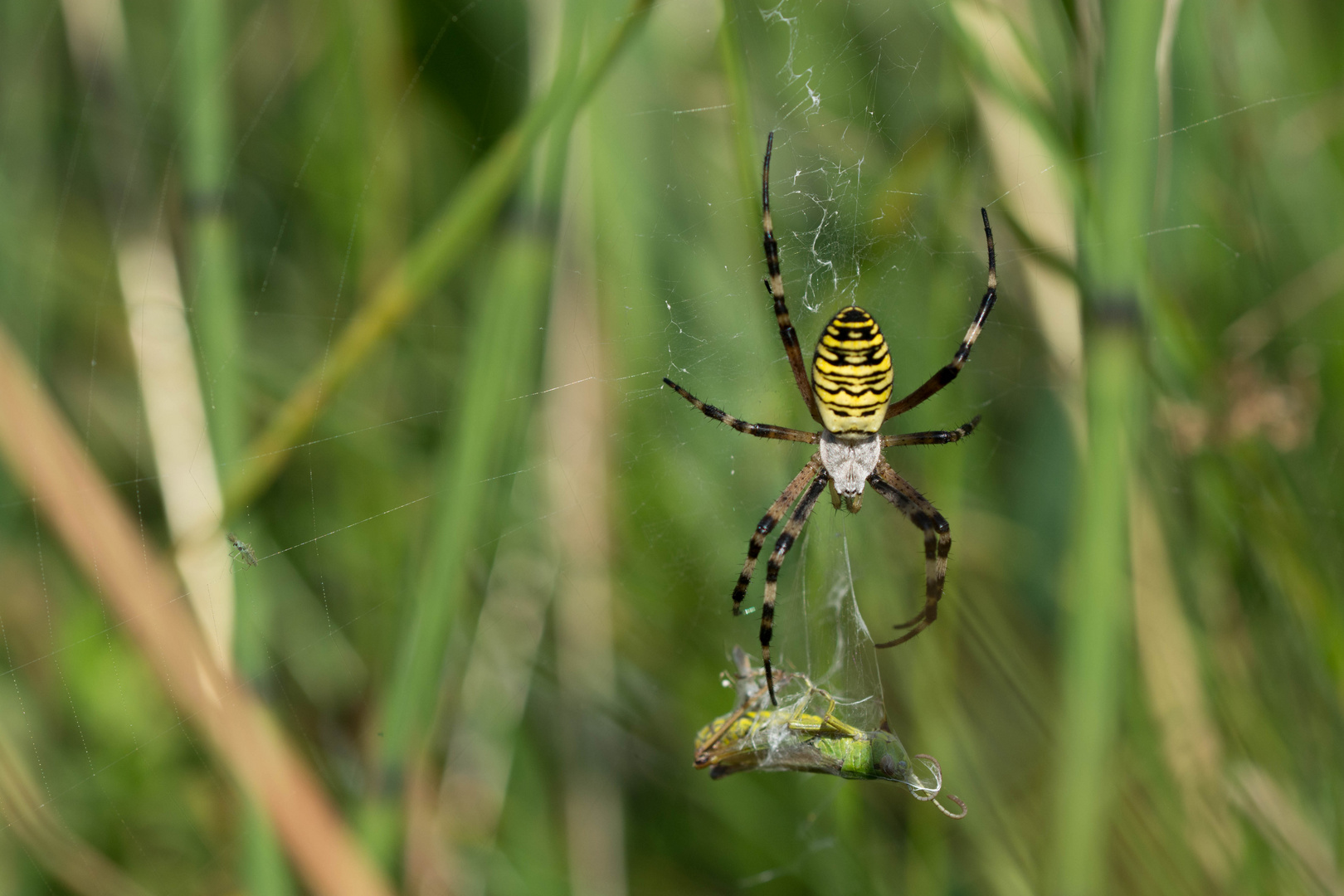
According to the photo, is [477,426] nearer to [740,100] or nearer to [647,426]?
[740,100]

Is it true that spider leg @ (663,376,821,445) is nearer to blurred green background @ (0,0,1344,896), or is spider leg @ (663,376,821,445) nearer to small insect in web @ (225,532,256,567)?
blurred green background @ (0,0,1344,896)

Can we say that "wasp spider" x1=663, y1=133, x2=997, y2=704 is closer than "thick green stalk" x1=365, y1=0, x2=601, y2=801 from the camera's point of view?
No

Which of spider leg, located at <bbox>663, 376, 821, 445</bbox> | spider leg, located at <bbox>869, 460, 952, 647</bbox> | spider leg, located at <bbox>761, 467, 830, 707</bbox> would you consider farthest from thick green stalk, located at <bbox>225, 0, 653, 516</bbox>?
spider leg, located at <bbox>869, 460, 952, 647</bbox>

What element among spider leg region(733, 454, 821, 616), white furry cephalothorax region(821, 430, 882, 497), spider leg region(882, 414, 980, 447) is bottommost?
spider leg region(733, 454, 821, 616)

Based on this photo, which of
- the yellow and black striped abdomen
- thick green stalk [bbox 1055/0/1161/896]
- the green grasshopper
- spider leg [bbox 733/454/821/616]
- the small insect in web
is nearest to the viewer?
thick green stalk [bbox 1055/0/1161/896]

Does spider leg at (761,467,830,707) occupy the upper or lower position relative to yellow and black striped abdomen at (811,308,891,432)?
lower
